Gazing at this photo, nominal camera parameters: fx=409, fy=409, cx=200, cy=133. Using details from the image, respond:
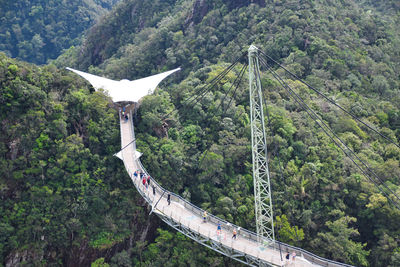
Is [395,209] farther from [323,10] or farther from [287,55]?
[323,10]

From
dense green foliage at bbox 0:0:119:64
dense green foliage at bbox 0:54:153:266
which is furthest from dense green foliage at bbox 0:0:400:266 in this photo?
dense green foliage at bbox 0:0:119:64

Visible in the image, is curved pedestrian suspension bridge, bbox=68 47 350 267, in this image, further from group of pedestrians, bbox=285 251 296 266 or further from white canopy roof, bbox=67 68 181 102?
white canopy roof, bbox=67 68 181 102

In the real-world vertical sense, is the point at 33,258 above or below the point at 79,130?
below

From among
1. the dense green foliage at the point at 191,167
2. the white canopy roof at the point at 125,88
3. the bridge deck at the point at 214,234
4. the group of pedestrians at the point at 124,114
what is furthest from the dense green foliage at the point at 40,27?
the bridge deck at the point at 214,234

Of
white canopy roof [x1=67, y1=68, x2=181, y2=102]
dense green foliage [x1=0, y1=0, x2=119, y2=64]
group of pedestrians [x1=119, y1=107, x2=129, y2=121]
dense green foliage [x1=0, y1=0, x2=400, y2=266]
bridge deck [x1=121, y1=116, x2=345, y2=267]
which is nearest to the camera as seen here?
bridge deck [x1=121, y1=116, x2=345, y2=267]

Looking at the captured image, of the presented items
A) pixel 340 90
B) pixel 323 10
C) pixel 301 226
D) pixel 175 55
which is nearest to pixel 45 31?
pixel 175 55

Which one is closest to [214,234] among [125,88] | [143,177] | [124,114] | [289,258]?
[289,258]
